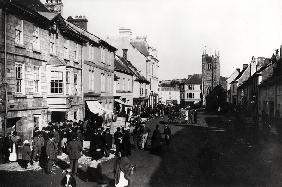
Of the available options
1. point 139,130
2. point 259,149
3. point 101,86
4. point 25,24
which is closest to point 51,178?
point 139,130

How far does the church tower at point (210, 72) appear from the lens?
10638cm

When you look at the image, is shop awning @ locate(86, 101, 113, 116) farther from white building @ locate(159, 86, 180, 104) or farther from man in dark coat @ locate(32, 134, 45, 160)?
white building @ locate(159, 86, 180, 104)

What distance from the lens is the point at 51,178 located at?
44.9 feet

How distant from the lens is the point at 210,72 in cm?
10981

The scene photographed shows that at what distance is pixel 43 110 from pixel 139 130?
6681 millimetres

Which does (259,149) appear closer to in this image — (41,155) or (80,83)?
(41,155)

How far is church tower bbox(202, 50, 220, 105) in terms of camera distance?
349 ft

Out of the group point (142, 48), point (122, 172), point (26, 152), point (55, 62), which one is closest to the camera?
point (122, 172)

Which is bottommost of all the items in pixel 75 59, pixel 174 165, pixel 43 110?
pixel 174 165

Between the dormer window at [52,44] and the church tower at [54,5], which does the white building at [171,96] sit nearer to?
the church tower at [54,5]

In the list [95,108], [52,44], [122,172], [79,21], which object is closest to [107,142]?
[122,172]

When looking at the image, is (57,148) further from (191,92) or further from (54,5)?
(191,92)

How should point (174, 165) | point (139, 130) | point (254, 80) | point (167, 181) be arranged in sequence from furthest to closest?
point (254, 80) < point (139, 130) < point (174, 165) < point (167, 181)

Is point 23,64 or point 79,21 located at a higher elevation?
point 79,21
